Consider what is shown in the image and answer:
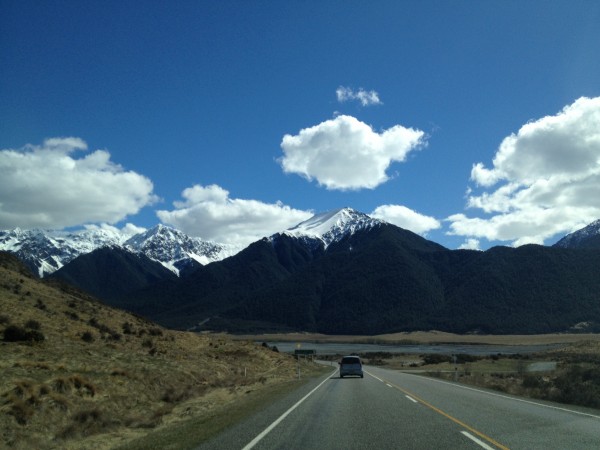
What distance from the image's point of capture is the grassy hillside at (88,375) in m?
17.2

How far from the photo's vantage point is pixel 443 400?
20.9 m

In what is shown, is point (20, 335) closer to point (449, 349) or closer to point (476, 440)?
point (476, 440)

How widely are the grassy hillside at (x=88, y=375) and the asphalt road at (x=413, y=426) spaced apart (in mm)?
4468

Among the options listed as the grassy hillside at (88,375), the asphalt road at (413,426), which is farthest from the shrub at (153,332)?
the asphalt road at (413,426)

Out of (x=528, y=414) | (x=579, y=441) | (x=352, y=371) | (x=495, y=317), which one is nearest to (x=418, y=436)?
(x=579, y=441)

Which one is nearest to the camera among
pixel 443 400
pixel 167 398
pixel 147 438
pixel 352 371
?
pixel 147 438

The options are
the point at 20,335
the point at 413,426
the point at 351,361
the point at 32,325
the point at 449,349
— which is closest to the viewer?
the point at 413,426

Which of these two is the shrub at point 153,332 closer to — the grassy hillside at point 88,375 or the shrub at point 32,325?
the grassy hillside at point 88,375

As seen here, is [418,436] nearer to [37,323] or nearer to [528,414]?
[528,414]

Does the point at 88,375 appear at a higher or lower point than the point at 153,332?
lower

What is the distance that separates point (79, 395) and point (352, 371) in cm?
2207

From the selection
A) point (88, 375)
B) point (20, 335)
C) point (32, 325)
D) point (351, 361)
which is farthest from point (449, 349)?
point (88, 375)

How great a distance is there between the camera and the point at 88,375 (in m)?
24.3

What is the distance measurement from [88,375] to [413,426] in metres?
15.6
